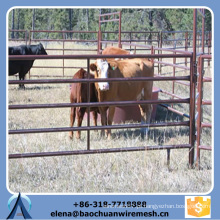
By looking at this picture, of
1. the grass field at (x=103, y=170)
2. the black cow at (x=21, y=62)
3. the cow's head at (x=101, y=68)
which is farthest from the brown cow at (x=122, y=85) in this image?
the black cow at (x=21, y=62)

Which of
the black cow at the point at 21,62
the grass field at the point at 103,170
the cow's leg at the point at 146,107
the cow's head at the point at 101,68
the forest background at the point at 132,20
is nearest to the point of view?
the grass field at the point at 103,170

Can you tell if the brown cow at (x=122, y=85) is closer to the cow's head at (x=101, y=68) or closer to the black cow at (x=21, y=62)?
the cow's head at (x=101, y=68)

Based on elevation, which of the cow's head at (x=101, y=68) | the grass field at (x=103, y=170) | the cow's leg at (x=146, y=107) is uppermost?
the cow's head at (x=101, y=68)

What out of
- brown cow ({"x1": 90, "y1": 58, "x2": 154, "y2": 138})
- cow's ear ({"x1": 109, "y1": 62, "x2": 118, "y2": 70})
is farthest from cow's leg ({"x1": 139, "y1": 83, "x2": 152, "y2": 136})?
cow's ear ({"x1": 109, "y1": 62, "x2": 118, "y2": 70})

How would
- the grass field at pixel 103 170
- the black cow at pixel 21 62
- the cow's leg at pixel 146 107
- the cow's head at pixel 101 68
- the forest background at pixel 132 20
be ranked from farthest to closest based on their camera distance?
1. the forest background at pixel 132 20
2. the black cow at pixel 21 62
3. the cow's leg at pixel 146 107
4. the cow's head at pixel 101 68
5. the grass field at pixel 103 170

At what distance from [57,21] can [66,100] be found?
28.9 meters

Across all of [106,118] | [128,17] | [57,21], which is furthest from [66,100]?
[57,21]

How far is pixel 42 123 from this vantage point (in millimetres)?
8211

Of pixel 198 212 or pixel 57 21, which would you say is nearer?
pixel 198 212

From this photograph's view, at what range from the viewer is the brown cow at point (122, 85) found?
678 cm

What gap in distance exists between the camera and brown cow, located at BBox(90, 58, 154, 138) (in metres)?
6.78

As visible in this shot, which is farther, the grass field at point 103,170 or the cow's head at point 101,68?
the cow's head at point 101,68

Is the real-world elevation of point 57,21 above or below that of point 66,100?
above

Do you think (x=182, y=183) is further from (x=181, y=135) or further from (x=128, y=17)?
(x=128, y=17)
